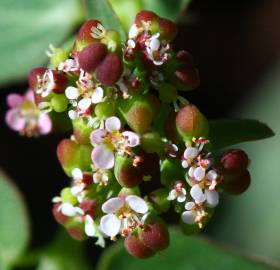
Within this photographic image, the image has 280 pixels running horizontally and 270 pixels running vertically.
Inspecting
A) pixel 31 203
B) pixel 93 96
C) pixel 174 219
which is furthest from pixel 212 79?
pixel 93 96

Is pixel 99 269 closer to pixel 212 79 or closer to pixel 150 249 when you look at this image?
pixel 150 249

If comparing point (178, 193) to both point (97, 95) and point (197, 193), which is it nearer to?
point (197, 193)

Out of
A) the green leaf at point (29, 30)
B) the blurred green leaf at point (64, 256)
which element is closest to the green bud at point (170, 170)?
the blurred green leaf at point (64, 256)

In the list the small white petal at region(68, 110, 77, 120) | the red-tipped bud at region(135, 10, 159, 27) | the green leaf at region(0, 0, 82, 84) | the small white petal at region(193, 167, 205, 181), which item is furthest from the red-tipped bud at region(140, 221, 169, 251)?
the green leaf at region(0, 0, 82, 84)

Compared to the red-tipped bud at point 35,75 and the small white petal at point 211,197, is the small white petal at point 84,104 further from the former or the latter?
the small white petal at point 211,197

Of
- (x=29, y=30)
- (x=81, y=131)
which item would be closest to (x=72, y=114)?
(x=81, y=131)

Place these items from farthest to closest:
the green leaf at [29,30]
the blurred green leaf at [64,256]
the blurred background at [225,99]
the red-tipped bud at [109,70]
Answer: the blurred background at [225,99]
the green leaf at [29,30]
the blurred green leaf at [64,256]
the red-tipped bud at [109,70]
